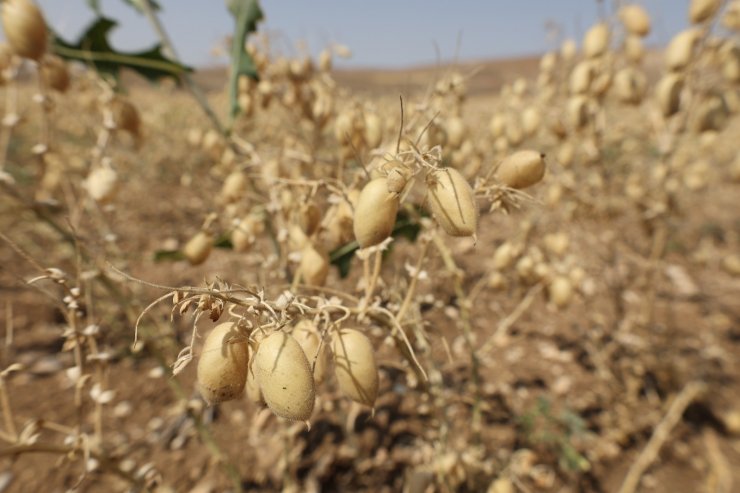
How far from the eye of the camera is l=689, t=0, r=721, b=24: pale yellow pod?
39.3 inches

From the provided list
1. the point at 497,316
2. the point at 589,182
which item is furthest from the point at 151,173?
the point at 589,182

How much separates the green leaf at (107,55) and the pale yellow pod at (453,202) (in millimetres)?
773

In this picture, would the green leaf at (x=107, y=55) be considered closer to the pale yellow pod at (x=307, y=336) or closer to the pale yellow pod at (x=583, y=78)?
the pale yellow pod at (x=307, y=336)

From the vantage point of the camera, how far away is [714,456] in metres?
1.35

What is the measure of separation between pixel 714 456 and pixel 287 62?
172cm

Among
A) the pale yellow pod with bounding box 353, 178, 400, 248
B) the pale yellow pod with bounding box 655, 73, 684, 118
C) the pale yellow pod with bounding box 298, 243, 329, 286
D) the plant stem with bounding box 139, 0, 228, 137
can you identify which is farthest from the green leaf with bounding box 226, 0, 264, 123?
the pale yellow pod with bounding box 655, 73, 684, 118

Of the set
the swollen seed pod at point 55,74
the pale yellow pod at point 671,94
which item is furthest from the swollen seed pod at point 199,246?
the pale yellow pod at point 671,94

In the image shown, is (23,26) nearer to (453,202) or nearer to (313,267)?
(313,267)

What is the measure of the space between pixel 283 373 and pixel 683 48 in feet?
3.86

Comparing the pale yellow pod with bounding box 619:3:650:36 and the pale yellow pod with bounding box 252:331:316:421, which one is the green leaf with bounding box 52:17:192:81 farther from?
the pale yellow pod with bounding box 619:3:650:36

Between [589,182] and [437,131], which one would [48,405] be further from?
[589,182]

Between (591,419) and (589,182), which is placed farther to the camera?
(589,182)

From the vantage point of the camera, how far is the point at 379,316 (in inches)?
22.0

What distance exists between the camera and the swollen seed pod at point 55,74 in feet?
3.04
